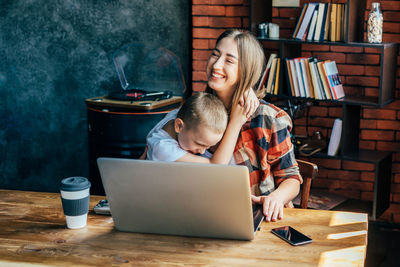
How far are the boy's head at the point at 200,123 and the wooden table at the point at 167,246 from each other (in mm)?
372

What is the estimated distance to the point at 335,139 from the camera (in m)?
3.37

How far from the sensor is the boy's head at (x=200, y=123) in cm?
179

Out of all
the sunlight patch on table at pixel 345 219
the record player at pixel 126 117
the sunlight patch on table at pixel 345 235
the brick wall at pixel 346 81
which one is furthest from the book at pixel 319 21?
the sunlight patch on table at pixel 345 235

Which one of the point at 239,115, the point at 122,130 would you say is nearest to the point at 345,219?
the point at 239,115

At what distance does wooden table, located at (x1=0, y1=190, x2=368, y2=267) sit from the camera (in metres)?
1.41

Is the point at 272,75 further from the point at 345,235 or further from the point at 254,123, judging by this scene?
the point at 345,235

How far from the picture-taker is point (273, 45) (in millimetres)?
3754

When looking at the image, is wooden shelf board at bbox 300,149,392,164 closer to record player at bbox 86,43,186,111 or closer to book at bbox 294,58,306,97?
book at bbox 294,58,306,97

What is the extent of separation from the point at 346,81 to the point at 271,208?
2.15m

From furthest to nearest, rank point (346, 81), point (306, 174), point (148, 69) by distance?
point (148, 69)
point (346, 81)
point (306, 174)

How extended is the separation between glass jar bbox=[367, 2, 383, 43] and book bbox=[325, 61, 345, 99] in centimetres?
28

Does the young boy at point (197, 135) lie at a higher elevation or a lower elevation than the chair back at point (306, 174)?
higher

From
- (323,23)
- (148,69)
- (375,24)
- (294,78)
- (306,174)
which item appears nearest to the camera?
(306,174)

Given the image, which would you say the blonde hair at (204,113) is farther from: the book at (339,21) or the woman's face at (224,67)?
the book at (339,21)
